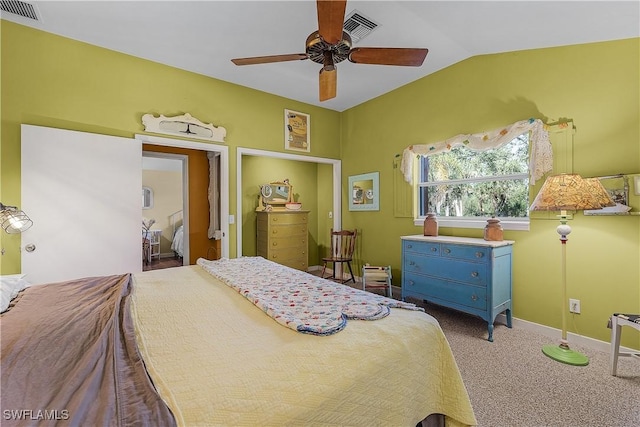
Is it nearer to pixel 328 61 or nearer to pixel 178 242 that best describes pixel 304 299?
pixel 328 61

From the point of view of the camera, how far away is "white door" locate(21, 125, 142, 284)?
2406 millimetres

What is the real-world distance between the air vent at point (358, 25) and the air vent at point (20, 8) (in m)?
2.53

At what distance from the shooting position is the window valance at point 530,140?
2543 mm

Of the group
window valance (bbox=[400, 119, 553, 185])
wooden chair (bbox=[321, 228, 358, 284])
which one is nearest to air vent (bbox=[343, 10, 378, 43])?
window valance (bbox=[400, 119, 553, 185])

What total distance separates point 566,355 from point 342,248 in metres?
2.87

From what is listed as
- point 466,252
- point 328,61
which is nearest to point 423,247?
point 466,252

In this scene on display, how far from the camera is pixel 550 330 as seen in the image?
8.40 feet

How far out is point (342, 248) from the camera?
452cm

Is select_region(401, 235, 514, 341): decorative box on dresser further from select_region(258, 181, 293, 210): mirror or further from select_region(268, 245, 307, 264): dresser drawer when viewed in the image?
select_region(258, 181, 293, 210): mirror

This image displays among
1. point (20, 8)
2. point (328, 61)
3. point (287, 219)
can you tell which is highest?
point (20, 8)

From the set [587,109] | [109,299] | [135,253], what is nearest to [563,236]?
[587,109]

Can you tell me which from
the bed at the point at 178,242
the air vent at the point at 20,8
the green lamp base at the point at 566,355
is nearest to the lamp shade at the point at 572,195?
the green lamp base at the point at 566,355

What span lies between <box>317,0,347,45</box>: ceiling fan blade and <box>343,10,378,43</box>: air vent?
84 centimetres

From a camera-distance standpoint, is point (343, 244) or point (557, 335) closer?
point (557, 335)
